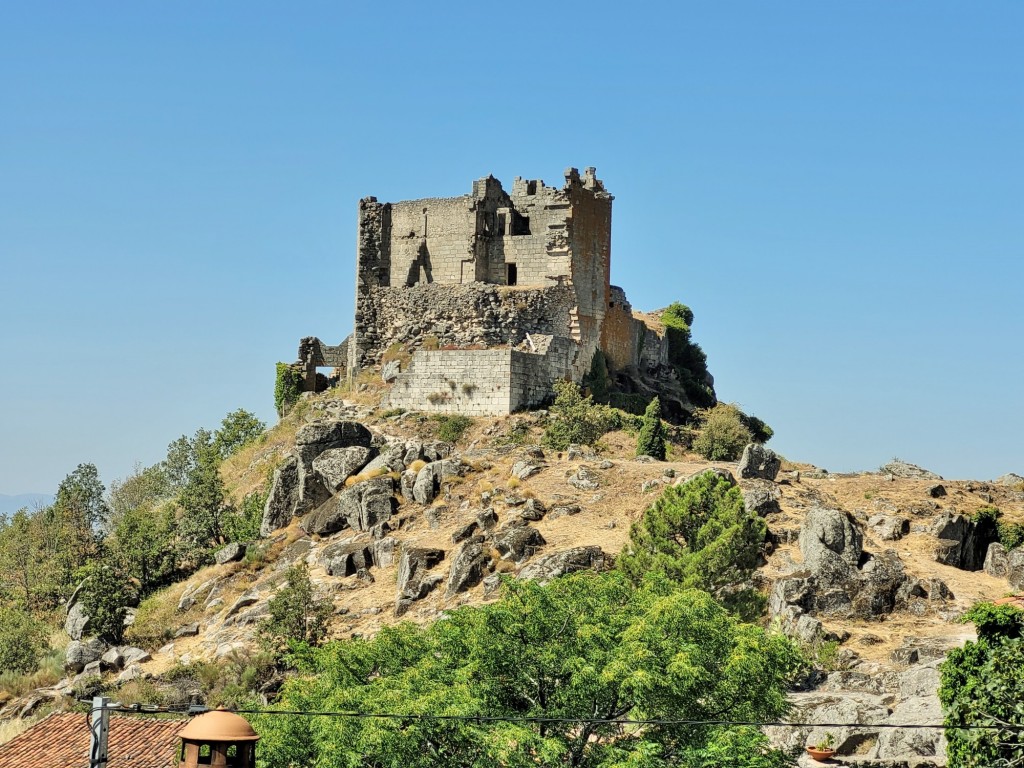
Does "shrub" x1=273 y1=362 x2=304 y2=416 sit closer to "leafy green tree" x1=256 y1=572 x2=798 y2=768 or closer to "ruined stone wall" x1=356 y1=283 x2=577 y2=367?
"ruined stone wall" x1=356 y1=283 x2=577 y2=367

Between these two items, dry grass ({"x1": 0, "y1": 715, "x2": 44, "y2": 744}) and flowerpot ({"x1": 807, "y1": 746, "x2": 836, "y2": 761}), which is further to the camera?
dry grass ({"x1": 0, "y1": 715, "x2": 44, "y2": 744})

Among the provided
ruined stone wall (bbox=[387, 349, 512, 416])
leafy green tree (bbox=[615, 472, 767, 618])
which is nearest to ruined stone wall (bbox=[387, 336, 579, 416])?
ruined stone wall (bbox=[387, 349, 512, 416])

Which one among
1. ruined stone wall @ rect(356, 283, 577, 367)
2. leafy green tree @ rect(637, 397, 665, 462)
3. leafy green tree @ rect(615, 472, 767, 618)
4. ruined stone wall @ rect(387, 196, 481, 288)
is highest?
ruined stone wall @ rect(387, 196, 481, 288)

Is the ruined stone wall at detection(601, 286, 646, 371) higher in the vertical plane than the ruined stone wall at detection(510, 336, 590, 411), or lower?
higher

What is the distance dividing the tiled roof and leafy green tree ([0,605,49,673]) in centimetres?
856

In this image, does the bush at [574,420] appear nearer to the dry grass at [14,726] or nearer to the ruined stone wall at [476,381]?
the ruined stone wall at [476,381]

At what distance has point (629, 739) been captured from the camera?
2550 cm

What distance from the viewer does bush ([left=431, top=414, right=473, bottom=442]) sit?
4722 centimetres

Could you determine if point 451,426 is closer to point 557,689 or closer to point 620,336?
point 620,336

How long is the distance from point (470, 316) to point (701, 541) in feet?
65.9

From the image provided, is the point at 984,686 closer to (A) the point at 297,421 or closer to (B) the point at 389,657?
(B) the point at 389,657

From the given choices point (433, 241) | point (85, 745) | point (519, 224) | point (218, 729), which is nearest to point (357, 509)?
point (85, 745)

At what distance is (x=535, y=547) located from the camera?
3862 centimetres

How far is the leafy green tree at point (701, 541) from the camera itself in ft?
110
